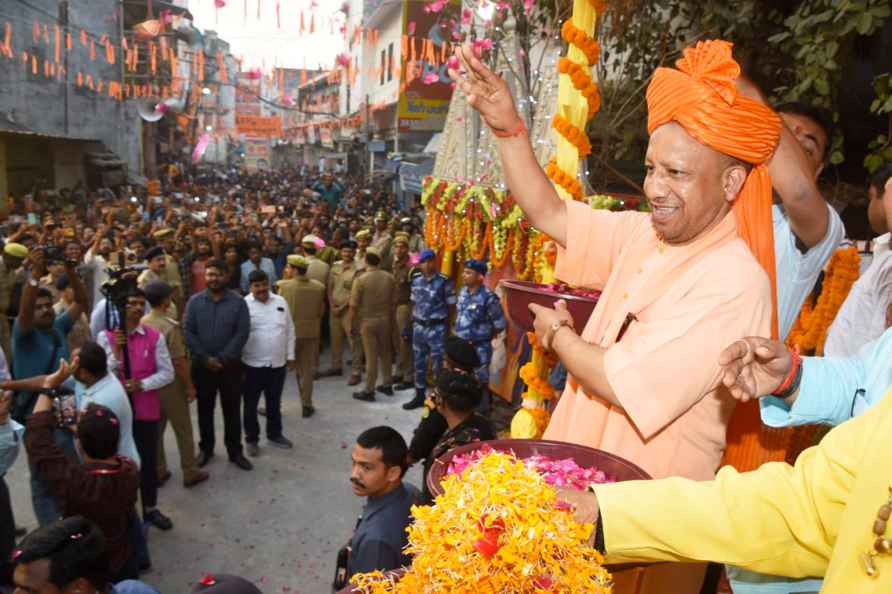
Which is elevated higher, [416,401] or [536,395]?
[536,395]

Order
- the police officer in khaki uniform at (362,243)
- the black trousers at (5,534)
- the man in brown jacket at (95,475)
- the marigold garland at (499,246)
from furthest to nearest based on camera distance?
the police officer in khaki uniform at (362,243) → the marigold garland at (499,246) → the black trousers at (5,534) → the man in brown jacket at (95,475)

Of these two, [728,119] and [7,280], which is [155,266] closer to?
[7,280]

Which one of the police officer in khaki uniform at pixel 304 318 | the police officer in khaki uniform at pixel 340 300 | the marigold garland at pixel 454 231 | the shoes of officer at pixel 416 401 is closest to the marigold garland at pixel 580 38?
the marigold garland at pixel 454 231

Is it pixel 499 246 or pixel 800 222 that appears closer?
pixel 800 222

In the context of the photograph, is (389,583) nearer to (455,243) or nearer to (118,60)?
(455,243)

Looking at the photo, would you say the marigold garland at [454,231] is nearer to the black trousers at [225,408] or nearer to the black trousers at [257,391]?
the black trousers at [257,391]

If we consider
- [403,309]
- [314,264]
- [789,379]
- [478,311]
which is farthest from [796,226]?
[314,264]

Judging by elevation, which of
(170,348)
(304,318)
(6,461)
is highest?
(170,348)

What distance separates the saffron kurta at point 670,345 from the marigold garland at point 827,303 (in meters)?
2.74

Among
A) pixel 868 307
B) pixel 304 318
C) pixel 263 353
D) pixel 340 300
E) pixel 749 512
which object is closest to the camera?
Answer: pixel 749 512

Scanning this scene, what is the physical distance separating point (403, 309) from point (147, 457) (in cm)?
416

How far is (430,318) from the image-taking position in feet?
25.5

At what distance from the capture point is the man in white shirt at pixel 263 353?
6.39 metres

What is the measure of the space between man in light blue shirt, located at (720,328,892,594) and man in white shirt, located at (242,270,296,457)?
17.8ft
